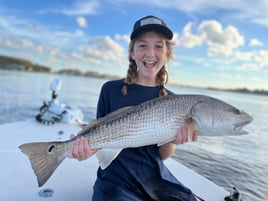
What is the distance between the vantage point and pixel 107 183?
2.64 meters

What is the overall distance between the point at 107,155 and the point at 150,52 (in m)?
1.01

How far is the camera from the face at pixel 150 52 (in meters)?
2.89

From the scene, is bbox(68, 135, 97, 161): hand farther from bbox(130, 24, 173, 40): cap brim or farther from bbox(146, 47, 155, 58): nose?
bbox(130, 24, 173, 40): cap brim

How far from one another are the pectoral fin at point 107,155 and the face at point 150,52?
837 mm

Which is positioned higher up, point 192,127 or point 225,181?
point 192,127

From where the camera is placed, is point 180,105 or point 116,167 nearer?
point 180,105

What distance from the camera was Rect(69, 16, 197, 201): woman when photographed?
2.58 metres

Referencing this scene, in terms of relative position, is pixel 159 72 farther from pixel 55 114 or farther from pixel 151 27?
pixel 55 114

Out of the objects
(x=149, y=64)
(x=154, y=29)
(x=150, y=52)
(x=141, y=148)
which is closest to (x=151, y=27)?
(x=154, y=29)

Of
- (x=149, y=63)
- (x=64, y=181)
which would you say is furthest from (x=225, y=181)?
(x=149, y=63)

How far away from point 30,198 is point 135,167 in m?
1.14

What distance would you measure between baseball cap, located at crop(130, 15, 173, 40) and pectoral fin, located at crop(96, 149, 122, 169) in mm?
1101

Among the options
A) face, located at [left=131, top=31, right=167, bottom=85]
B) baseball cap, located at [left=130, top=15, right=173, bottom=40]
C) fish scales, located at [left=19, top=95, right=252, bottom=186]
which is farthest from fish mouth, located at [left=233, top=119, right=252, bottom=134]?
baseball cap, located at [left=130, top=15, right=173, bottom=40]

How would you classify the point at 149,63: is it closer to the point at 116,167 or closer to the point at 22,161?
the point at 116,167
